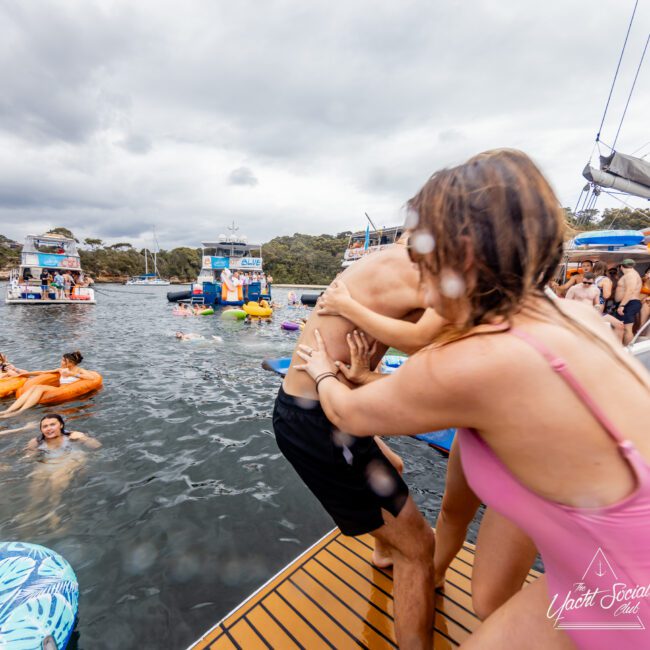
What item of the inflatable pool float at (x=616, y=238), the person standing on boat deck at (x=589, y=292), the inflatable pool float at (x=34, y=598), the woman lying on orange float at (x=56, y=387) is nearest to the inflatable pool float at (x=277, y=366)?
the woman lying on orange float at (x=56, y=387)

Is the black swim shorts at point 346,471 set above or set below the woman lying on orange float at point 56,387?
above

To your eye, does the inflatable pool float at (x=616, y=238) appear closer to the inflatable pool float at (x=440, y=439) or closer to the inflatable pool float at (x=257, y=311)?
the inflatable pool float at (x=440, y=439)

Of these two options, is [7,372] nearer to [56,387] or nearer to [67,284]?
[56,387]

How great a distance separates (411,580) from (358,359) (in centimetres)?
118

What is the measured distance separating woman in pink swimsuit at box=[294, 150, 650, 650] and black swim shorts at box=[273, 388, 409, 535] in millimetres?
714

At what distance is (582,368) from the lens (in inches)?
30.7

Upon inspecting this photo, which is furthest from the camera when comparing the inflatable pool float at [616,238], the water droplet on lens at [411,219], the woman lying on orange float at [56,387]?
the inflatable pool float at [616,238]

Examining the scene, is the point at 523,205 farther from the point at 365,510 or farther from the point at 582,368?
the point at 365,510

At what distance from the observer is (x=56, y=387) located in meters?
7.09

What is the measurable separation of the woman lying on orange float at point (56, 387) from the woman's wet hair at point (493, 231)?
331 inches

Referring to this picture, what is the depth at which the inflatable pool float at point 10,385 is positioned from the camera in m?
7.10

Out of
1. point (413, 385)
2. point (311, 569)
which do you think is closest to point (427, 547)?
point (311, 569)

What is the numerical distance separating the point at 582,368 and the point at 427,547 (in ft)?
4.83

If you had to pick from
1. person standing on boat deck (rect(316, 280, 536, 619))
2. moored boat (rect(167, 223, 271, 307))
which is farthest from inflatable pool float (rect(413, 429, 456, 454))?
moored boat (rect(167, 223, 271, 307))
